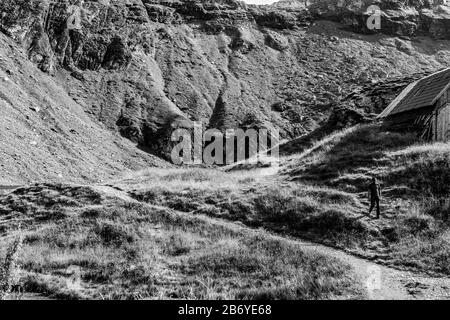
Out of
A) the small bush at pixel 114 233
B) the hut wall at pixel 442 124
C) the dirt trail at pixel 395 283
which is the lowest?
the dirt trail at pixel 395 283

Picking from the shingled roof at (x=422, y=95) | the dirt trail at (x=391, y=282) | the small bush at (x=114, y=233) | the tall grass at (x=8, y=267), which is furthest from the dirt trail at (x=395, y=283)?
the shingled roof at (x=422, y=95)

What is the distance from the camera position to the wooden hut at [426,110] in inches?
1035

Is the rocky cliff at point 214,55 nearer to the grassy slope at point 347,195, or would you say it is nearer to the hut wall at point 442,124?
the hut wall at point 442,124

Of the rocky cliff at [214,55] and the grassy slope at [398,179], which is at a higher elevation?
the rocky cliff at [214,55]

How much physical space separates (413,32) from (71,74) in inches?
3666

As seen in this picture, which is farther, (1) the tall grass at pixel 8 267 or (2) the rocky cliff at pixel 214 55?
(2) the rocky cliff at pixel 214 55

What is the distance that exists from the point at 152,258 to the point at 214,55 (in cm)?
9407

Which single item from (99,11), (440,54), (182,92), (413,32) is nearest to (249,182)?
(182,92)

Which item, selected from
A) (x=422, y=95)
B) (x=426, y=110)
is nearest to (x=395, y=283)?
(x=426, y=110)

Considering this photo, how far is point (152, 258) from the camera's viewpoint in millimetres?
15375

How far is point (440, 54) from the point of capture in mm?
112688

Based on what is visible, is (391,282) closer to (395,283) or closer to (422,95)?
(395,283)

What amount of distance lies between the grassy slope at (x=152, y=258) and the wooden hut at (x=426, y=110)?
1517cm

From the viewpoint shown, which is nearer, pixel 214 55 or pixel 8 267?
pixel 8 267
